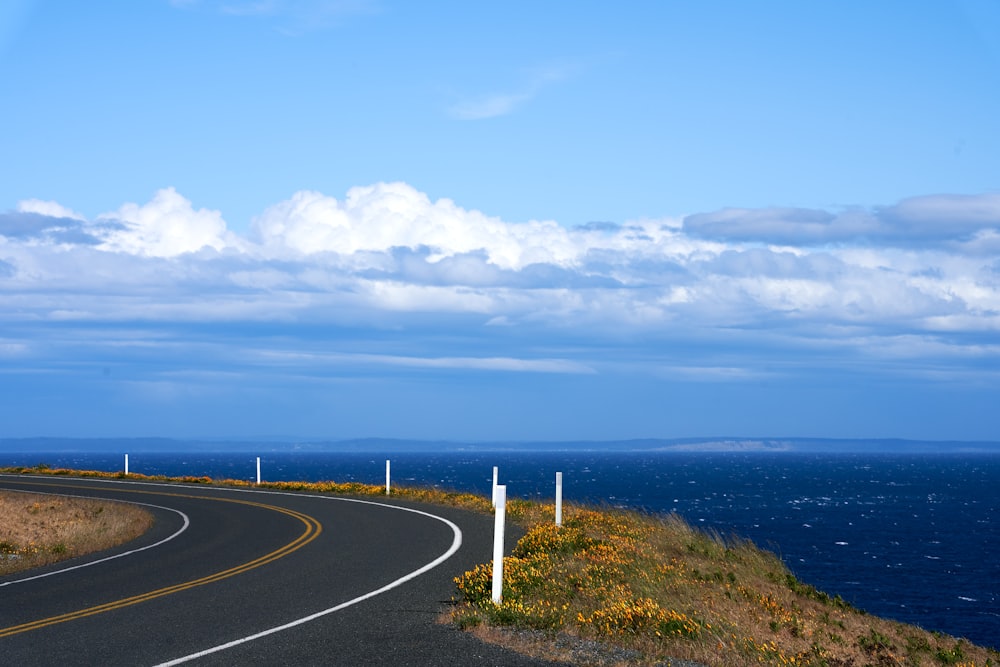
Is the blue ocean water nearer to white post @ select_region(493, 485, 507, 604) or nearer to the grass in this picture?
the grass

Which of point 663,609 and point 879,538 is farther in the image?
point 879,538

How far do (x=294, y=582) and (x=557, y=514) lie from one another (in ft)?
27.2

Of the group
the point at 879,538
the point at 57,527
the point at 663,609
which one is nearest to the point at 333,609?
the point at 663,609

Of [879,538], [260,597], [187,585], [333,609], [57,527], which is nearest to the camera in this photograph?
[333,609]

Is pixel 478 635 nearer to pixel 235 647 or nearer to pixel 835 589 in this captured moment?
pixel 235 647

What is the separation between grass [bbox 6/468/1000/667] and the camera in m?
10.5

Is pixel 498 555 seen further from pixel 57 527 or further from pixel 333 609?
pixel 57 527

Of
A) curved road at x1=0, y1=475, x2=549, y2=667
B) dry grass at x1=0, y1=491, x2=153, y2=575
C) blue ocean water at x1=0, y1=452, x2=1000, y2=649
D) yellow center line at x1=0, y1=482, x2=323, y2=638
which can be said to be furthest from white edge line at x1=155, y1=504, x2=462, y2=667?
blue ocean water at x1=0, y1=452, x2=1000, y2=649

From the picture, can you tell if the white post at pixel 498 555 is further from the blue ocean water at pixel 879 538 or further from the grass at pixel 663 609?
the blue ocean water at pixel 879 538

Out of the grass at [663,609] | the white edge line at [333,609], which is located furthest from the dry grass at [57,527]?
the grass at [663,609]

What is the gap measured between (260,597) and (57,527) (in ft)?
41.6

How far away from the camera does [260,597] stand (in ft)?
44.2

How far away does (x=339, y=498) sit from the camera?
104 feet

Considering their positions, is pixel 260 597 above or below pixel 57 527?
above
